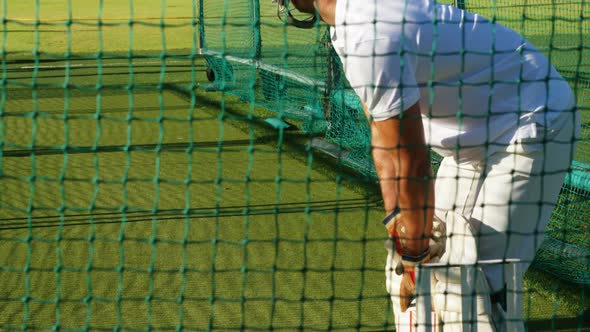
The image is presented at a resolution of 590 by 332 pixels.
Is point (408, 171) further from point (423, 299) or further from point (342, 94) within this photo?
point (342, 94)

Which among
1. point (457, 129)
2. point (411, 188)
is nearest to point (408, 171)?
point (411, 188)

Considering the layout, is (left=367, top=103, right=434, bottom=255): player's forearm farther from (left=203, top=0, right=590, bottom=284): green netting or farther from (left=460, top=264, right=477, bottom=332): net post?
(left=203, top=0, right=590, bottom=284): green netting

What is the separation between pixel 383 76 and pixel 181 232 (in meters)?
2.64

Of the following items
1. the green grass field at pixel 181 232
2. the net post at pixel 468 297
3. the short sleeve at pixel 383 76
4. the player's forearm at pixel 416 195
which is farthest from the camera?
the green grass field at pixel 181 232

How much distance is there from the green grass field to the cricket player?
36 centimetres

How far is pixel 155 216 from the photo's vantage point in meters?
4.58

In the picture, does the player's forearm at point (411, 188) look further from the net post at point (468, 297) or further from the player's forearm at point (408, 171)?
the net post at point (468, 297)

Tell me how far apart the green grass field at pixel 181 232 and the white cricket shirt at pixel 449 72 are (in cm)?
43

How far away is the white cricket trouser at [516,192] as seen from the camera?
2.20m

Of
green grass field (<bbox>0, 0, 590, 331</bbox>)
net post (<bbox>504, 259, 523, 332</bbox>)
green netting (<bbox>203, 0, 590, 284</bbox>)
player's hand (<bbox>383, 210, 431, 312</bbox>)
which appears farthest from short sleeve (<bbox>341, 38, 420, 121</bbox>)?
green netting (<bbox>203, 0, 590, 284</bbox>)

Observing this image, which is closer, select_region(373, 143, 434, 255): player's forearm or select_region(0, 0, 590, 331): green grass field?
select_region(373, 143, 434, 255): player's forearm

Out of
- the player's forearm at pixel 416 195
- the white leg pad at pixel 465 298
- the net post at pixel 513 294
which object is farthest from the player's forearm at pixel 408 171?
the net post at pixel 513 294

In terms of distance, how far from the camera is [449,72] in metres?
2.16

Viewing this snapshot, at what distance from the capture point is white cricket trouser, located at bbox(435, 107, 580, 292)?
2.20m
